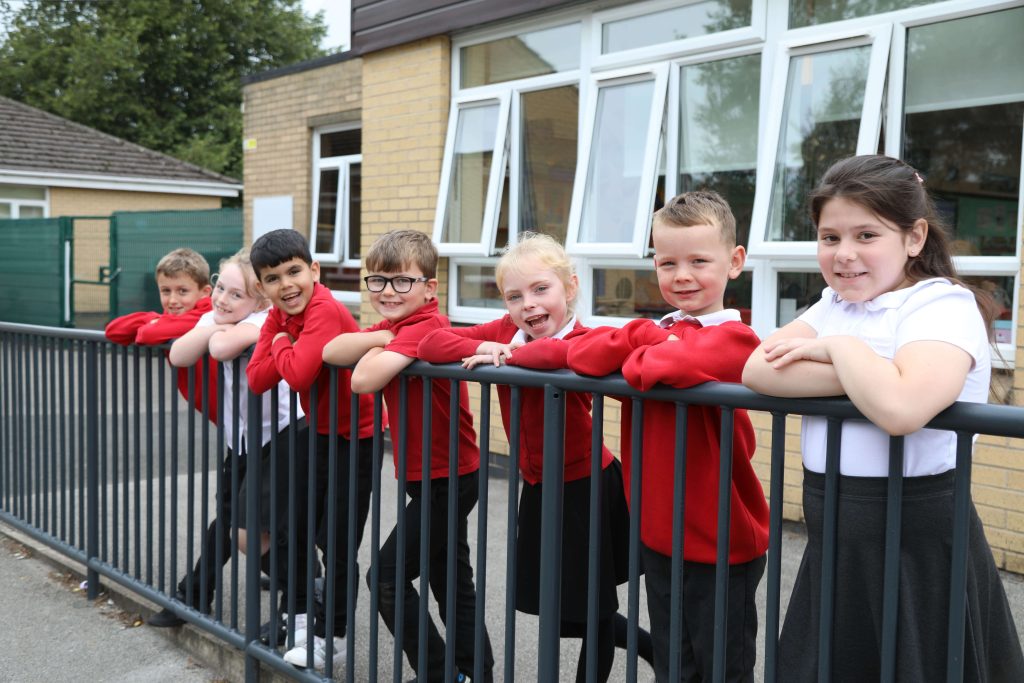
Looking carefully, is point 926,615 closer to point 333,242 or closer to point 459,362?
point 459,362

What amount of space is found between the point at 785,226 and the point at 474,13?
308cm

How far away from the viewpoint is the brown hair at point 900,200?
196cm

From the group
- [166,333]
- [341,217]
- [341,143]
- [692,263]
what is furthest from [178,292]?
[341,143]

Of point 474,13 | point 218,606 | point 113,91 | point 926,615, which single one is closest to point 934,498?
point 926,615

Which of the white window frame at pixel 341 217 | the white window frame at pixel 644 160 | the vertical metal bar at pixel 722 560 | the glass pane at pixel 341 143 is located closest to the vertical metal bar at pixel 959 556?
the vertical metal bar at pixel 722 560

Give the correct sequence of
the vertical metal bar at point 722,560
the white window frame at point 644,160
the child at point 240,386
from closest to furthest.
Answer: the vertical metal bar at point 722,560, the child at point 240,386, the white window frame at point 644,160

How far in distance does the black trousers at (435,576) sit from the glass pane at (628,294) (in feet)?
11.5

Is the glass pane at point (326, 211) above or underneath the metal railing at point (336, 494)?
above

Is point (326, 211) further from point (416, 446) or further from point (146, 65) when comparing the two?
point (146, 65)

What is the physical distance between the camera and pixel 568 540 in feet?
9.15

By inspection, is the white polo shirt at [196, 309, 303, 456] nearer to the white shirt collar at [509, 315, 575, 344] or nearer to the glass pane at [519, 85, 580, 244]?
the white shirt collar at [509, 315, 575, 344]

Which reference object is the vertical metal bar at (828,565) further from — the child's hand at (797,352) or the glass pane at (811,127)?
the glass pane at (811,127)

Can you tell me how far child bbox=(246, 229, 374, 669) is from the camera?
10.6ft

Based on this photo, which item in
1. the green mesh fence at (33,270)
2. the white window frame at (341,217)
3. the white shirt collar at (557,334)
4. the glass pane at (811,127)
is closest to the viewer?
the white shirt collar at (557,334)
